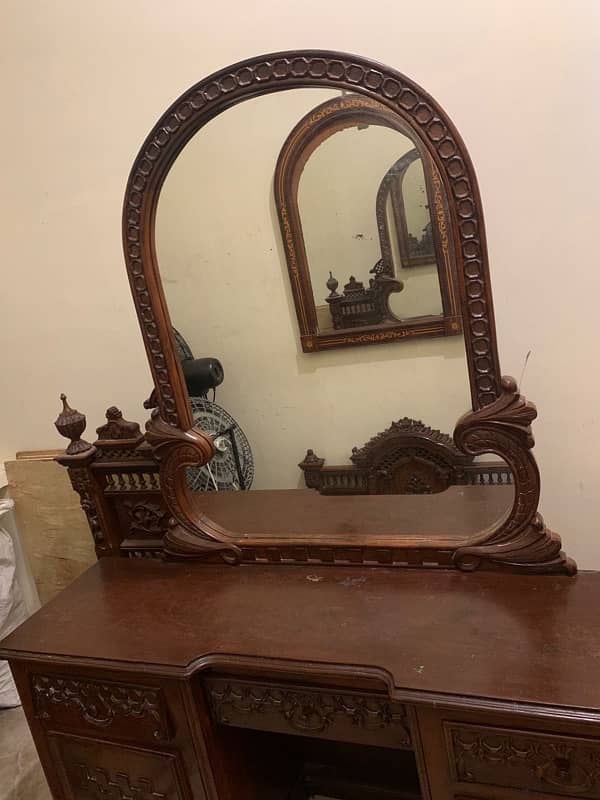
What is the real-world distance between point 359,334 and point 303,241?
194 mm

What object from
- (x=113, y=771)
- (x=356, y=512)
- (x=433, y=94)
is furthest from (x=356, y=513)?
(x=433, y=94)

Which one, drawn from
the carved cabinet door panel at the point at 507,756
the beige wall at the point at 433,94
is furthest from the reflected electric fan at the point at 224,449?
the carved cabinet door panel at the point at 507,756

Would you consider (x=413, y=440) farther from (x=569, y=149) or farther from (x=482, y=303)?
(x=569, y=149)

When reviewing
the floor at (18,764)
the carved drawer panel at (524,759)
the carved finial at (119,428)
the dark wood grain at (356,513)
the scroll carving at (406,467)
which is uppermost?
Result: the carved finial at (119,428)

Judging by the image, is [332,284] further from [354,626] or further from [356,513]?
[354,626]

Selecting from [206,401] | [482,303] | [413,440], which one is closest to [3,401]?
[206,401]

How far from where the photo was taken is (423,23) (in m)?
1.11

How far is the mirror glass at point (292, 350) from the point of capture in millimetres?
1067

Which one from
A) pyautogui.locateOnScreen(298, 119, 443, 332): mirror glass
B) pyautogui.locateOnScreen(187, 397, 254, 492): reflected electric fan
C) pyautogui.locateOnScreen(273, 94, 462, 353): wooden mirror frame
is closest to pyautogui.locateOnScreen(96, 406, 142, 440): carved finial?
pyautogui.locateOnScreen(187, 397, 254, 492): reflected electric fan

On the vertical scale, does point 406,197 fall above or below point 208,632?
above

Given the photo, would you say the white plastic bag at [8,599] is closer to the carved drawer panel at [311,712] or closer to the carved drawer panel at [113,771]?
the carved drawer panel at [113,771]

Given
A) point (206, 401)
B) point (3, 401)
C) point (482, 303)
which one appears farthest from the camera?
point (3, 401)

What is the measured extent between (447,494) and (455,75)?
75cm

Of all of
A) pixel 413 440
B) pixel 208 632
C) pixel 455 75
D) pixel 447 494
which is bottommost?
pixel 208 632
